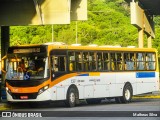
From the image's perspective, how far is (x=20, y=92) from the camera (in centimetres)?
1969

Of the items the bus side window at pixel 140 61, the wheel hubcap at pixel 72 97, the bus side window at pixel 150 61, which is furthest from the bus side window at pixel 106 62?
the bus side window at pixel 150 61

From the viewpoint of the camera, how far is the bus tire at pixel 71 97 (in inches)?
815

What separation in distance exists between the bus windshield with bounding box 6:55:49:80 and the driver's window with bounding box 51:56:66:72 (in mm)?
381

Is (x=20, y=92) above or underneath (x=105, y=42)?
underneath

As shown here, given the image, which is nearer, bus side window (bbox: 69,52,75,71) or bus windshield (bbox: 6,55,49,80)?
bus windshield (bbox: 6,55,49,80)

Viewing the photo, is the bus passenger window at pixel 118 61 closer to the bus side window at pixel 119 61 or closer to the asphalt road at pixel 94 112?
the bus side window at pixel 119 61

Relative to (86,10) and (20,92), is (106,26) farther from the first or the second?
(20,92)

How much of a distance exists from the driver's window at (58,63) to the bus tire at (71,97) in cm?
86

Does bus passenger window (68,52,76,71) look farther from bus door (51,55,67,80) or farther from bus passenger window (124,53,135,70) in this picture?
bus passenger window (124,53,135,70)

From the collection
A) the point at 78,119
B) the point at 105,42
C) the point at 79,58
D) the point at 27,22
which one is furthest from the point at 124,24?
the point at 78,119

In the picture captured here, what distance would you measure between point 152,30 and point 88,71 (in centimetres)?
1139

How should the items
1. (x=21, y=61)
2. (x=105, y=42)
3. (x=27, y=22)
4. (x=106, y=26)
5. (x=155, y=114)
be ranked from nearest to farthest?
(x=155, y=114)
(x=21, y=61)
(x=27, y=22)
(x=106, y=26)
(x=105, y=42)

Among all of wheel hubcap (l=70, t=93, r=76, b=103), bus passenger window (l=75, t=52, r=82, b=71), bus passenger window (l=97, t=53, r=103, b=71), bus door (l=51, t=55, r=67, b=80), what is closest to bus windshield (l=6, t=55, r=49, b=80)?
bus door (l=51, t=55, r=67, b=80)

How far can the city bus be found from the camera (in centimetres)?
1964
